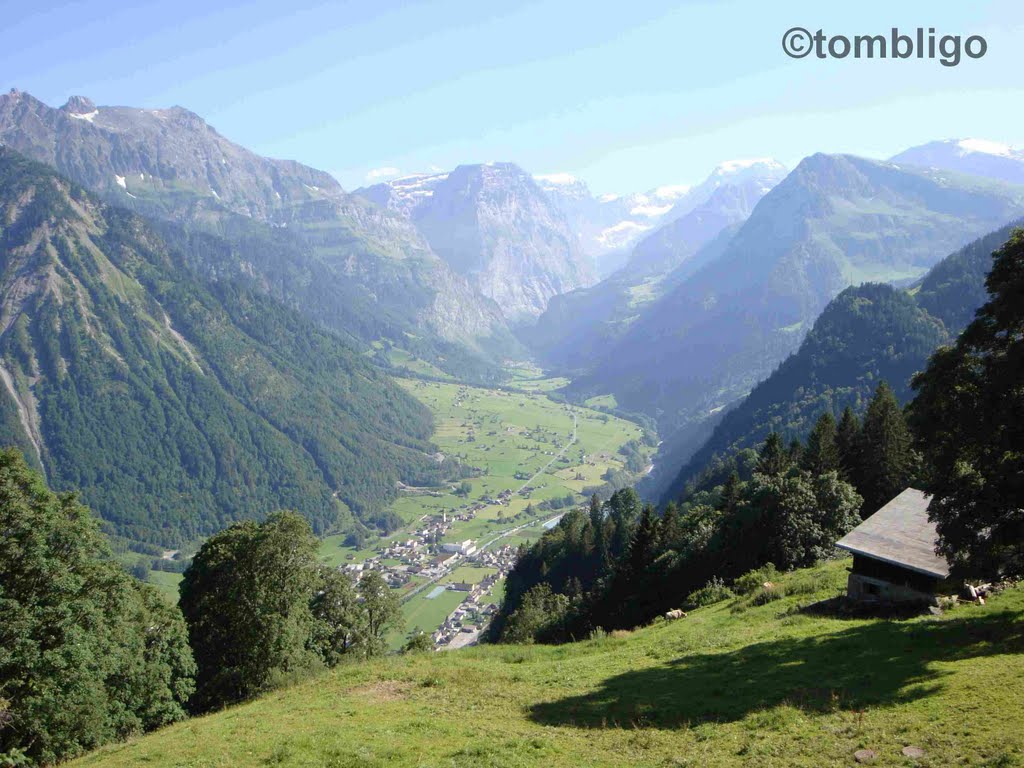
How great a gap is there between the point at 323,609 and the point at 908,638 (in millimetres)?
48903

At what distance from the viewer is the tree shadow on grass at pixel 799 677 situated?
83.5 ft

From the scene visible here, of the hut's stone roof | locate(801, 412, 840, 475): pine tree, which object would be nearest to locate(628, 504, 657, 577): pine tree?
locate(801, 412, 840, 475): pine tree

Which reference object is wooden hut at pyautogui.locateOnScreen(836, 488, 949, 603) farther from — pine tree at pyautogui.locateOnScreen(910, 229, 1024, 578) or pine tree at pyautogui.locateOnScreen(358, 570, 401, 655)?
pine tree at pyautogui.locateOnScreen(358, 570, 401, 655)

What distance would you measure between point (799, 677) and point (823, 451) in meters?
56.1

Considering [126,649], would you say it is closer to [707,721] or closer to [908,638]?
[707,721]

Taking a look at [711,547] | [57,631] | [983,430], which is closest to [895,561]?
[983,430]

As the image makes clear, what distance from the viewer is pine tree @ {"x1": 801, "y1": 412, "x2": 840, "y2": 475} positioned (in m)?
75.6

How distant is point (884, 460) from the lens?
244ft

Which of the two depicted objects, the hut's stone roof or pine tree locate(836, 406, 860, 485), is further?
pine tree locate(836, 406, 860, 485)

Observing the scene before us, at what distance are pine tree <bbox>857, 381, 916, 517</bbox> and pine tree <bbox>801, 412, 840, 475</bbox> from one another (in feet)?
10.2

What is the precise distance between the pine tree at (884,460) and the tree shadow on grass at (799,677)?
1704 inches

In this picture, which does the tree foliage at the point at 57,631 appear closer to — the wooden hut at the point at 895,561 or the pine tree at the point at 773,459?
the wooden hut at the point at 895,561

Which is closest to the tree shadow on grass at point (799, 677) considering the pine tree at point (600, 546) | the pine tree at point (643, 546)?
the pine tree at point (643, 546)

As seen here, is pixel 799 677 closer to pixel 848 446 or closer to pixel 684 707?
pixel 684 707
